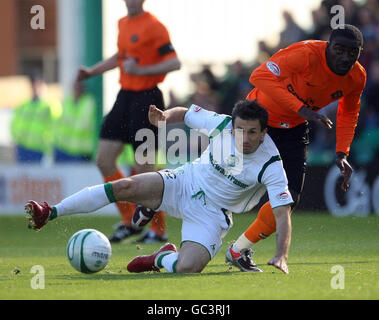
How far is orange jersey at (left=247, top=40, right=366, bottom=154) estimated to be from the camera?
6957mm

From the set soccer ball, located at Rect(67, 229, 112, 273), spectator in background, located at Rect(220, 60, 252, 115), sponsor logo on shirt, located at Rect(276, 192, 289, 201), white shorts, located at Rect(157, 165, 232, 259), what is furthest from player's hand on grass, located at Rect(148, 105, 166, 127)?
spectator in background, located at Rect(220, 60, 252, 115)

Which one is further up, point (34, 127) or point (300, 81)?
point (300, 81)

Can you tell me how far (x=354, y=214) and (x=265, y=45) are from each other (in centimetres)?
315

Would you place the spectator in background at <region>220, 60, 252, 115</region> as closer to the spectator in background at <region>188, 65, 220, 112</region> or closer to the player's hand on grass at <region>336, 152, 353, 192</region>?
the spectator in background at <region>188, 65, 220, 112</region>

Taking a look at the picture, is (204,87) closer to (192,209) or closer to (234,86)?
(234,86)

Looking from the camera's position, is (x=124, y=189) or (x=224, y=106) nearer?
(x=124, y=189)

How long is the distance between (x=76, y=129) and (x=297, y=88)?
797 centimetres

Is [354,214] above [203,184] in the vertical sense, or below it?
below

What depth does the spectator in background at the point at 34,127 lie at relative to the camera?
50.9ft

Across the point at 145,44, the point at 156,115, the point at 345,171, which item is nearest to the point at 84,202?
the point at 156,115

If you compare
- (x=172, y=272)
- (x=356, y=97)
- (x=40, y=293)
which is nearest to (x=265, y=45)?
(x=356, y=97)

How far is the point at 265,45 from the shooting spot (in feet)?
45.8

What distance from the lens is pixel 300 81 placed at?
7086mm

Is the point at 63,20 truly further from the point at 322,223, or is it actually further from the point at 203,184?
the point at 203,184
